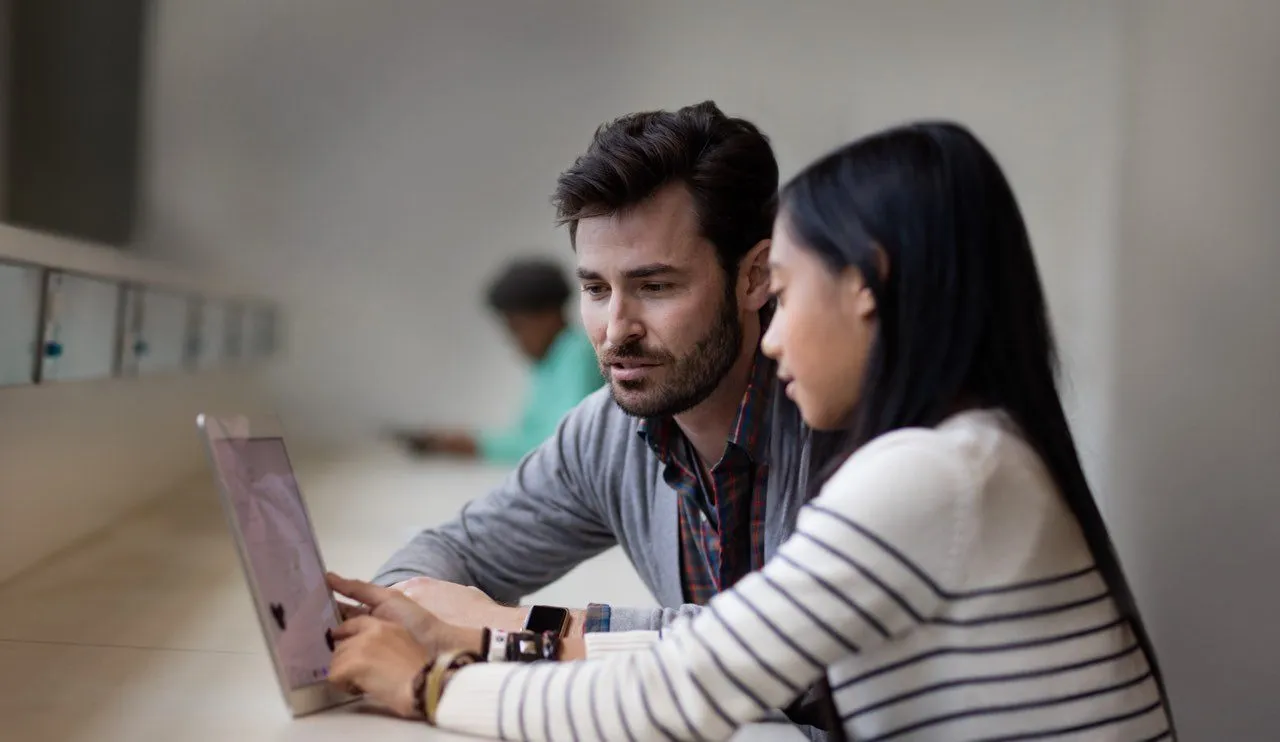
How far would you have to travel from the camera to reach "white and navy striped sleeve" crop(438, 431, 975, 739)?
2.25ft

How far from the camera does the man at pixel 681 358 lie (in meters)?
1.22

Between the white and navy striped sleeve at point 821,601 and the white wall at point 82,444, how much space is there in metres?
1.09

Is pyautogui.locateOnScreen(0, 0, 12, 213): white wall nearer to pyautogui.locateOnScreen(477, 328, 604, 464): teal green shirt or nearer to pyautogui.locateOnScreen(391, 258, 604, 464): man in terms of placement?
pyautogui.locateOnScreen(391, 258, 604, 464): man

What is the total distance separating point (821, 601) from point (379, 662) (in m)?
0.36

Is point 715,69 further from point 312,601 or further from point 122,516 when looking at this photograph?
point 312,601

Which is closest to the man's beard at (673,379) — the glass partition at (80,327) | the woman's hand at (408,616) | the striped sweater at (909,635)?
the woman's hand at (408,616)

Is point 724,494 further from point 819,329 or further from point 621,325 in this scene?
point 819,329

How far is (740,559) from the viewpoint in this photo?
1.23 metres

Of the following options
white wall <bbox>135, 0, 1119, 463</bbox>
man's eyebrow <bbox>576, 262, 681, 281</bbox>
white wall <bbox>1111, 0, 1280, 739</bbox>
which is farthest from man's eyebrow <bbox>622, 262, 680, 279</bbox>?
white wall <bbox>135, 0, 1119, 463</bbox>

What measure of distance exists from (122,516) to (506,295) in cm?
174

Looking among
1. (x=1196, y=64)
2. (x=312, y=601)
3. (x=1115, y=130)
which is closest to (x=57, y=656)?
(x=312, y=601)

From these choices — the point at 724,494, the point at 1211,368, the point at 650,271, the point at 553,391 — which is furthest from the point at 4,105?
the point at 1211,368

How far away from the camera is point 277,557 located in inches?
34.1

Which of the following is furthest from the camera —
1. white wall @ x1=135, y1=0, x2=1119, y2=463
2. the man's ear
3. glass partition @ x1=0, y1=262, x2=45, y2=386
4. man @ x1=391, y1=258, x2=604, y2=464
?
white wall @ x1=135, y1=0, x2=1119, y2=463
